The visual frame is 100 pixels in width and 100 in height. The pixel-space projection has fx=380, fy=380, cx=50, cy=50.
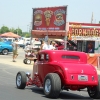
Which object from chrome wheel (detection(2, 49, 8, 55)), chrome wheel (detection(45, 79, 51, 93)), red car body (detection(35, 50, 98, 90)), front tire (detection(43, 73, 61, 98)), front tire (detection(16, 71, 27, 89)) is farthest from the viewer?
chrome wheel (detection(2, 49, 8, 55))

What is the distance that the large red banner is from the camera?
34312 millimetres

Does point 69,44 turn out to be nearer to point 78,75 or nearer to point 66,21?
point 66,21

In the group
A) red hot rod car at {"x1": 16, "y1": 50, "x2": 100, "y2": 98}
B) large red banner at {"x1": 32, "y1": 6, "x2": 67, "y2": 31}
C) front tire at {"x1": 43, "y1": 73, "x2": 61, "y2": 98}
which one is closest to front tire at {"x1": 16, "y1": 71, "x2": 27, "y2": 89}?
red hot rod car at {"x1": 16, "y1": 50, "x2": 100, "y2": 98}

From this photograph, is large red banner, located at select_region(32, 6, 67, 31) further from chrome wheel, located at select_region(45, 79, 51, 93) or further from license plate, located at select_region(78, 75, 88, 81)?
license plate, located at select_region(78, 75, 88, 81)

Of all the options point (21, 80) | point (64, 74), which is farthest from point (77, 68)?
point (21, 80)

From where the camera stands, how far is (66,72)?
36.2 feet

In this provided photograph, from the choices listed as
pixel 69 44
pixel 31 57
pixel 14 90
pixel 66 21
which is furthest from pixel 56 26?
pixel 14 90

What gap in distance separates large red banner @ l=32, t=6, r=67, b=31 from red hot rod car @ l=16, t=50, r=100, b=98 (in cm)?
2181

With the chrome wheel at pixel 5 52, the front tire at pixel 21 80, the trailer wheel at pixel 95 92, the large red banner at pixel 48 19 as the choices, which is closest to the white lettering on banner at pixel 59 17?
the large red banner at pixel 48 19

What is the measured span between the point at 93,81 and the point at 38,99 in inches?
67.8

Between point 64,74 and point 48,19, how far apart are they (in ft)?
83.7

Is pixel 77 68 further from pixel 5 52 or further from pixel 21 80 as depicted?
pixel 5 52

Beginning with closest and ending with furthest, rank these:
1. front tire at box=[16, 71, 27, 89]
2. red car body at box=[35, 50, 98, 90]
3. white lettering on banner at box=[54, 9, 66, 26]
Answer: red car body at box=[35, 50, 98, 90], front tire at box=[16, 71, 27, 89], white lettering on banner at box=[54, 9, 66, 26]

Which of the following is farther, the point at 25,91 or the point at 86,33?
the point at 86,33
